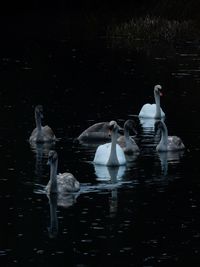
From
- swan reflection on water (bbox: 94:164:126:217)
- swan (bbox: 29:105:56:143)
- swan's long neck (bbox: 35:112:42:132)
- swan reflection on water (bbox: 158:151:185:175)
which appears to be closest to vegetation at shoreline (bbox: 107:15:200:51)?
swan's long neck (bbox: 35:112:42:132)

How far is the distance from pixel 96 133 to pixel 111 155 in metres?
3.07

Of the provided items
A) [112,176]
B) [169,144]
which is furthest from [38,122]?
[112,176]

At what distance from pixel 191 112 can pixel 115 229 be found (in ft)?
39.2

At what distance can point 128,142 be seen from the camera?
80.7 feet

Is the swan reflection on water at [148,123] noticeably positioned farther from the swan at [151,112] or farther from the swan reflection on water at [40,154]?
the swan reflection on water at [40,154]

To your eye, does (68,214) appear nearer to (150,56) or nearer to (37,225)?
(37,225)

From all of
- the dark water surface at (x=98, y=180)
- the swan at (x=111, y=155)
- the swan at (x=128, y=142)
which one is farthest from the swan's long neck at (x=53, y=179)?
the swan at (x=128, y=142)

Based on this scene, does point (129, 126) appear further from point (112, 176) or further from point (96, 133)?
point (112, 176)

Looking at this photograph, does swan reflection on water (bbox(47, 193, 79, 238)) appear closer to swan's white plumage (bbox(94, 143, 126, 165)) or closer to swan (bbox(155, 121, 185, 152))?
swan's white plumage (bbox(94, 143, 126, 165))

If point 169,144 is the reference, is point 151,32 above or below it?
above

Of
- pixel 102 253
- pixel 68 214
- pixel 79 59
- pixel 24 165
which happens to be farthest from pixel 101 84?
pixel 102 253

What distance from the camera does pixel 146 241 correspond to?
55.3 ft

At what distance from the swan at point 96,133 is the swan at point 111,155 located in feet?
7.36

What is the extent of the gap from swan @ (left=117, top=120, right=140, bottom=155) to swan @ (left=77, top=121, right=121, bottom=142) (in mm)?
414
